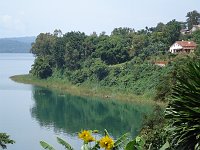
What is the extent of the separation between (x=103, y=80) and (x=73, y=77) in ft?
22.8

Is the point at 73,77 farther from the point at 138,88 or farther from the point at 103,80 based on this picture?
the point at 138,88

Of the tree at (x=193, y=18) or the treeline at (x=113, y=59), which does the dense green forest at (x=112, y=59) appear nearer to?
the treeline at (x=113, y=59)

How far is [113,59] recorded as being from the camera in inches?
2462

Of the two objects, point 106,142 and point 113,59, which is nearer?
point 106,142

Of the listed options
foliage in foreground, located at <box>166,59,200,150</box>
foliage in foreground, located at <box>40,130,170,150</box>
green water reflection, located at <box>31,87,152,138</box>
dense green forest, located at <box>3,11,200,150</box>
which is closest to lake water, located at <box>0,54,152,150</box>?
green water reflection, located at <box>31,87,152,138</box>

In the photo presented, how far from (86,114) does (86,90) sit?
1372 centimetres

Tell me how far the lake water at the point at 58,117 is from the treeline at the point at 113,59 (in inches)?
217

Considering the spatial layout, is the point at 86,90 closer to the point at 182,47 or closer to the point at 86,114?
the point at 86,114

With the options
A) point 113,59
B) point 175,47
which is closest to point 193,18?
point 175,47

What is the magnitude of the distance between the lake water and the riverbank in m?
1.89

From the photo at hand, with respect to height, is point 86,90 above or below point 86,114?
above

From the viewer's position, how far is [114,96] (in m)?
51.4

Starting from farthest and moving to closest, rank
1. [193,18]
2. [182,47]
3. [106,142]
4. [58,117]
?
1. [193,18]
2. [182,47]
3. [58,117]
4. [106,142]

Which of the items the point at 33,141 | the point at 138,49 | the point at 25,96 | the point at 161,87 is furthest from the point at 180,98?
the point at 138,49
